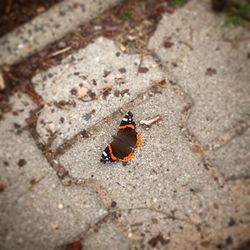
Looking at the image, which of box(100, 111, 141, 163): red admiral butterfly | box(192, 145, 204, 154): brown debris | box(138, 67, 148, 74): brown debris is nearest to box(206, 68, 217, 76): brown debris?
box(138, 67, 148, 74): brown debris

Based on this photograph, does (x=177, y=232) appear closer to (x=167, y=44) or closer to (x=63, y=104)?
(x=63, y=104)

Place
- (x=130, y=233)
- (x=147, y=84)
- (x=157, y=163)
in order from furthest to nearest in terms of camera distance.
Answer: (x=147, y=84), (x=157, y=163), (x=130, y=233)

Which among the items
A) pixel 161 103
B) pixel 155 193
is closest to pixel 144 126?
pixel 161 103

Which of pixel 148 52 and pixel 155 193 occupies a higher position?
pixel 148 52

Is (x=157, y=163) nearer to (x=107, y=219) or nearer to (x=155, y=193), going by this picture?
(x=155, y=193)

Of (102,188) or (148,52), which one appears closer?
(102,188)

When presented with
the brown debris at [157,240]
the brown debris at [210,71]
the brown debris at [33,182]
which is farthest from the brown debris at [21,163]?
the brown debris at [210,71]

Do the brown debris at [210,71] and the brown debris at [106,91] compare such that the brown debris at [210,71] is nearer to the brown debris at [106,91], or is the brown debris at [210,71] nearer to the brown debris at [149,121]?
the brown debris at [149,121]

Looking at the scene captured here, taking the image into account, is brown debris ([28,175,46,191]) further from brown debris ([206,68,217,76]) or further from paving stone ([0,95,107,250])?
brown debris ([206,68,217,76])
